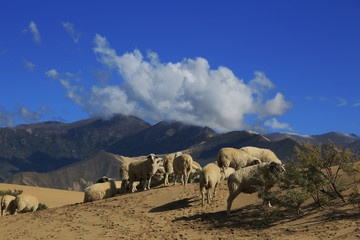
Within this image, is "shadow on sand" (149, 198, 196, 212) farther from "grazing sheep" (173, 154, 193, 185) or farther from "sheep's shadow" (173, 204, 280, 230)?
"grazing sheep" (173, 154, 193, 185)

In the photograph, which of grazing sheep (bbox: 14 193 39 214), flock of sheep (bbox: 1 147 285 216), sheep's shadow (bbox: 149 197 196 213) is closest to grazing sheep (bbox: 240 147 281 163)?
flock of sheep (bbox: 1 147 285 216)

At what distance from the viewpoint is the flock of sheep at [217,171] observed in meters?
13.8

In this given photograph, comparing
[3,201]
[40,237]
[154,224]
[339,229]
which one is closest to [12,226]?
[40,237]

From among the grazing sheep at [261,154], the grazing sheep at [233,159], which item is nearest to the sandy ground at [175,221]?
the grazing sheep at [233,159]

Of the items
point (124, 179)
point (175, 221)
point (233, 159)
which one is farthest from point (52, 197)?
point (175, 221)

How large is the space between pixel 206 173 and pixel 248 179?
7.75 feet

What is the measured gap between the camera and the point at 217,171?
1620 centimetres

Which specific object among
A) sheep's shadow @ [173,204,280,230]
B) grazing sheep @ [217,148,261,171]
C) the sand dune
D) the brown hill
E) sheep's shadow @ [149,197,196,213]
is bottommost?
sheep's shadow @ [173,204,280,230]

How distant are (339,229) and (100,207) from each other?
12.2 meters

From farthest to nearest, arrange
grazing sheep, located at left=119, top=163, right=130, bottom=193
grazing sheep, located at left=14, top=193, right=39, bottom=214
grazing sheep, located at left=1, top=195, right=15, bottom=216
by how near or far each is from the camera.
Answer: grazing sheep, located at left=119, top=163, right=130, bottom=193 < grazing sheep, located at left=1, top=195, right=15, bottom=216 < grazing sheep, located at left=14, top=193, right=39, bottom=214

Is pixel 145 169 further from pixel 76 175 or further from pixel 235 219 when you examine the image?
pixel 76 175

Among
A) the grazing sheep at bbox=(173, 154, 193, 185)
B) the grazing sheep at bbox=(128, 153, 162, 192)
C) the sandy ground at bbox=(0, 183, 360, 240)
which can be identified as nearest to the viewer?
the sandy ground at bbox=(0, 183, 360, 240)

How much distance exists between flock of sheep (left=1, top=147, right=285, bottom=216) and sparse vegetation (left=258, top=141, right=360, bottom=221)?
0.64 meters

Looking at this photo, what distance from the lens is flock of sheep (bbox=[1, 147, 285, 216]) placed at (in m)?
13.9
